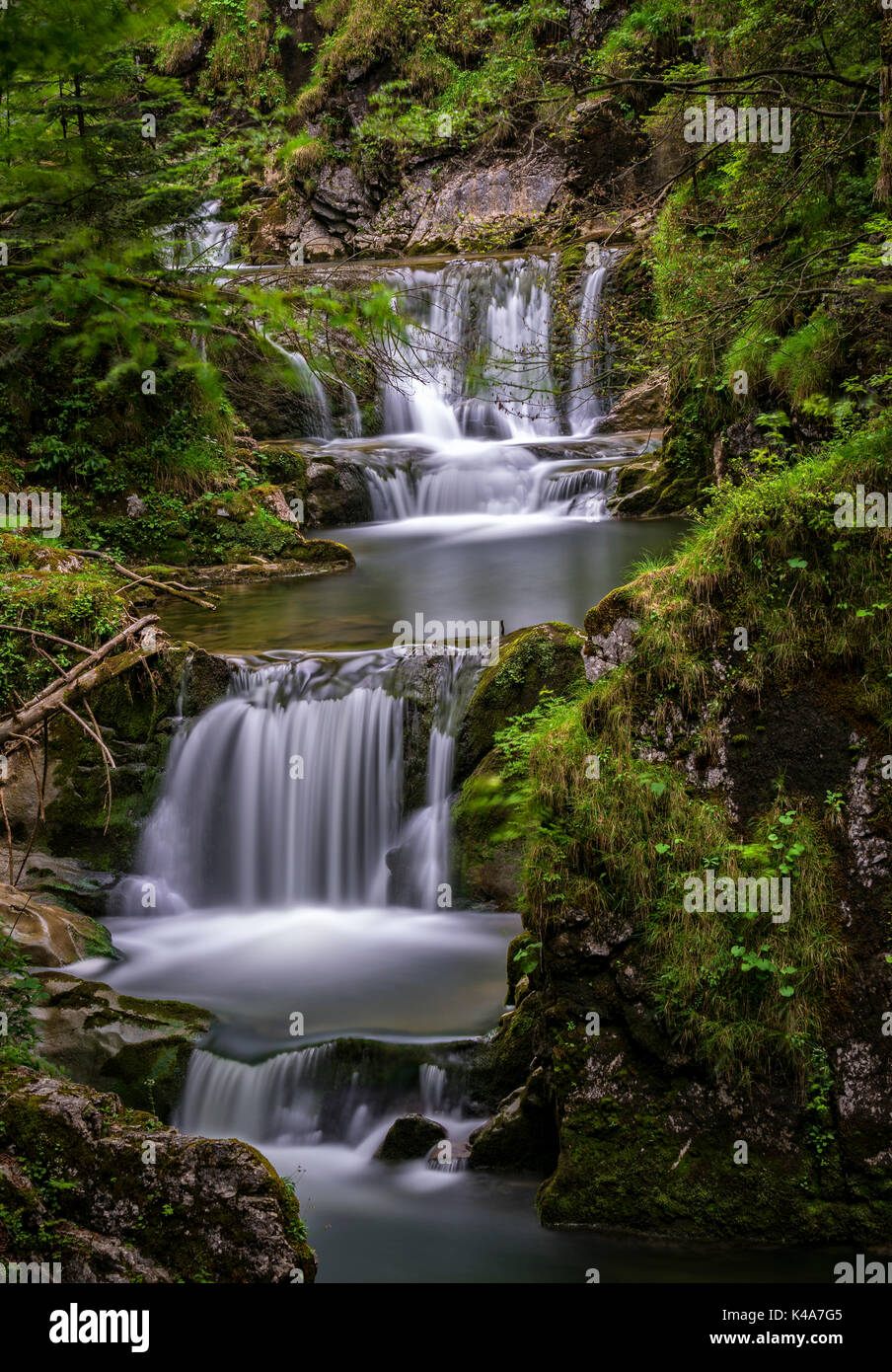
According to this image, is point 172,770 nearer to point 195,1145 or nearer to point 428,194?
point 195,1145

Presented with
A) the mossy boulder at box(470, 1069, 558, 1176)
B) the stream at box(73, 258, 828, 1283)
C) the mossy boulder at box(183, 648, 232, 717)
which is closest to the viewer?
the stream at box(73, 258, 828, 1283)

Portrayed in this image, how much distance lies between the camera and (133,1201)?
316 cm

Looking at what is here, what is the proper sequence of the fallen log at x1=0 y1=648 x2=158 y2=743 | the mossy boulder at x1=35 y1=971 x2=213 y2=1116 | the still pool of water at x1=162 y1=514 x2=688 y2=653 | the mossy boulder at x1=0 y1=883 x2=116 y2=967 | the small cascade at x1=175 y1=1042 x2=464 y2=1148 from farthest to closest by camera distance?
the still pool of water at x1=162 y1=514 x2=688 y2=653 < the mossy boulder at x1=0 y1=883 x2=116 y2=967 < the mossy boulder at x1=35 y1=971 x2=213 y2=1116 < the small cascade at x1=175 y1=1042 x2=464 y2=1148 < the fallen log at x1=0 y1=648 x2=158 y2=743

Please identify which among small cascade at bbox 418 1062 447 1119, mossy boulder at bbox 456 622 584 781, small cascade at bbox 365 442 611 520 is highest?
small cascade at bbox 365 442 611 520

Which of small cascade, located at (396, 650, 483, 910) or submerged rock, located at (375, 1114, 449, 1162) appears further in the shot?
small cascade, located at (396, 650, 483, 910)

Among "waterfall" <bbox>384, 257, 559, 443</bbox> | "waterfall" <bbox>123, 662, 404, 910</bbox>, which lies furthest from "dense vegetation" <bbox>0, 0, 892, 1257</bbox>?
"waterfall" <bbox>384, 257, 559, 443</bbox>

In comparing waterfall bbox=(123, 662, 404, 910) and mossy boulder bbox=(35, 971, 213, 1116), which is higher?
waterfall bbox=(123, 662, 404, 910)

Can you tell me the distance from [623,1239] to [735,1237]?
0.47 meters

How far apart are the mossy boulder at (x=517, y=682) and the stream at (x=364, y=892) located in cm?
19

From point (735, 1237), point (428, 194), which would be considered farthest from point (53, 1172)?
point (428, 194)

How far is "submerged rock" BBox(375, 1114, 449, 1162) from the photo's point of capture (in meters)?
4.98

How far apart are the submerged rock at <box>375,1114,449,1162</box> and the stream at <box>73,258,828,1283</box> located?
0.06 meters

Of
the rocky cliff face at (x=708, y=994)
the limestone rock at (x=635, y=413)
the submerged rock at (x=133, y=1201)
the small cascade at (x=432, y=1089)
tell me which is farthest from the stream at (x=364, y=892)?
the limestone rock at (x=635, y=413)

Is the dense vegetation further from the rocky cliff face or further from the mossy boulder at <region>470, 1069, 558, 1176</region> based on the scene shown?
the mossy boulder at <region>470, 1069, 558, 1176</region>
